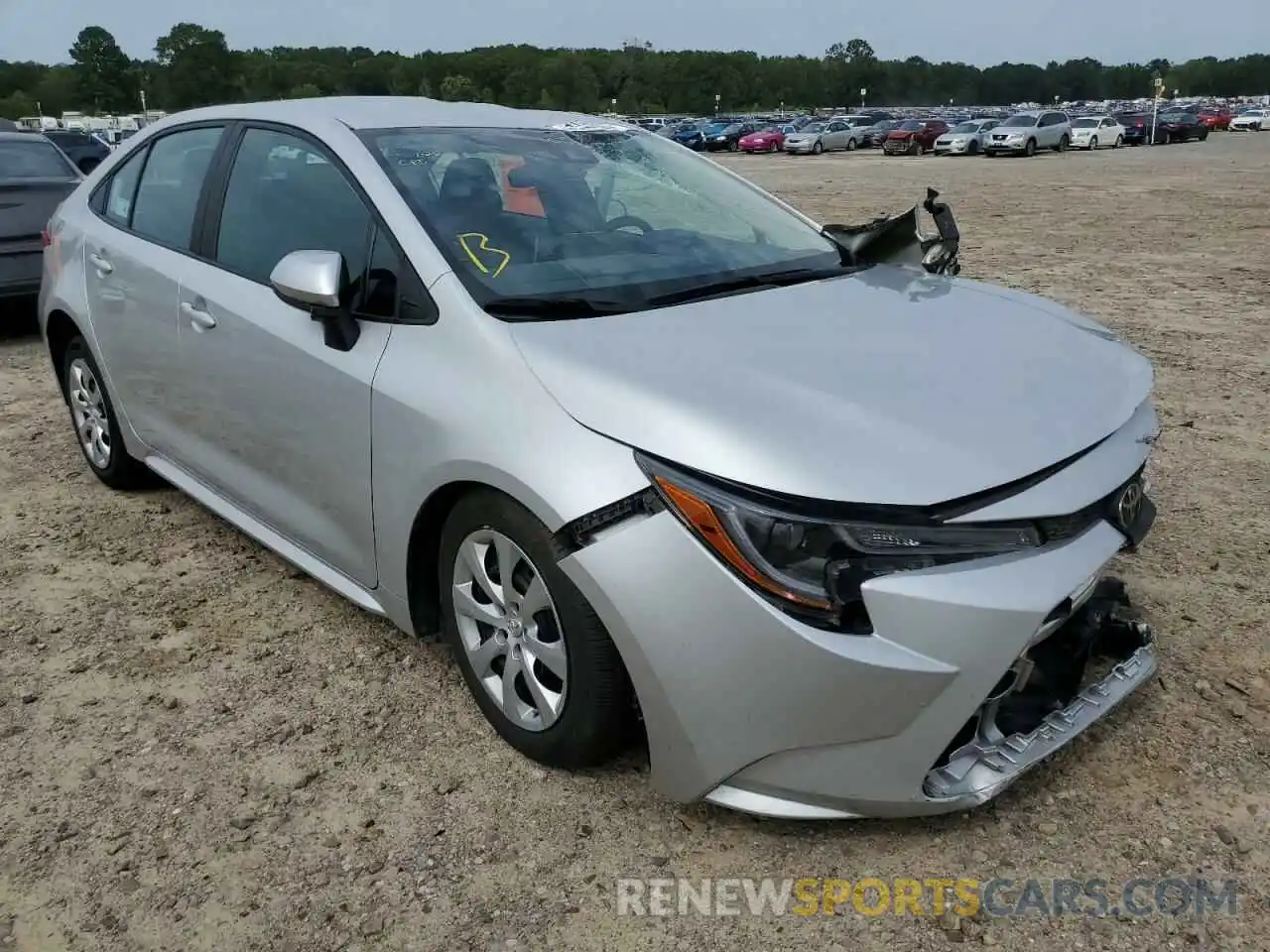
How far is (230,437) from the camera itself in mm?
3506

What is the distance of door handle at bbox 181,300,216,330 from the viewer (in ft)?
11.3

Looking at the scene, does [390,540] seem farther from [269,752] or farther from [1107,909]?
[1107,909]

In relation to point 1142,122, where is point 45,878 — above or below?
below

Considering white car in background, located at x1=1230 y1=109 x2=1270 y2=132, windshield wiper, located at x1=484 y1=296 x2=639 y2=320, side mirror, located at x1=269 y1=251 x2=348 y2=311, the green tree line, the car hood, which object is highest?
the green tree line

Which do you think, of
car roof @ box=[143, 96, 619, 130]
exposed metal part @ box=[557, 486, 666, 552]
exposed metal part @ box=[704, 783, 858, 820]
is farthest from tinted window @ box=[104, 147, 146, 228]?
exposed metal part @ box=[704, 783, 858, 820]

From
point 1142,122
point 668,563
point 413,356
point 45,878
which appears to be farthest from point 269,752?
point 1142,122

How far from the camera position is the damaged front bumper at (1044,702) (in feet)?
7.52

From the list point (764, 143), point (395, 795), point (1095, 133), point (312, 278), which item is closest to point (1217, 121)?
point (1095, 133)

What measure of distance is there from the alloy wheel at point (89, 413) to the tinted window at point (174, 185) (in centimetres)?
81

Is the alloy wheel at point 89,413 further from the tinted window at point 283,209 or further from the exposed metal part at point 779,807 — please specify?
the exposed metal part at point 779,807

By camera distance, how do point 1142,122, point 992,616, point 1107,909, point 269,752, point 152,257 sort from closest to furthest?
point 992,616, point 1107,909, point 269,752, point 152,257, point 1142,122

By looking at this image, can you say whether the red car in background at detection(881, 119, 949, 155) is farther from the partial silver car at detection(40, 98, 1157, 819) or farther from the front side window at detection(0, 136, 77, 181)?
the partial silver car at detection(40, 98, 1157, 819)

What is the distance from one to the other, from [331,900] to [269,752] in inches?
25.0

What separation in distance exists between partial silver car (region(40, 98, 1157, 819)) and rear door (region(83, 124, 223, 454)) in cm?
3
